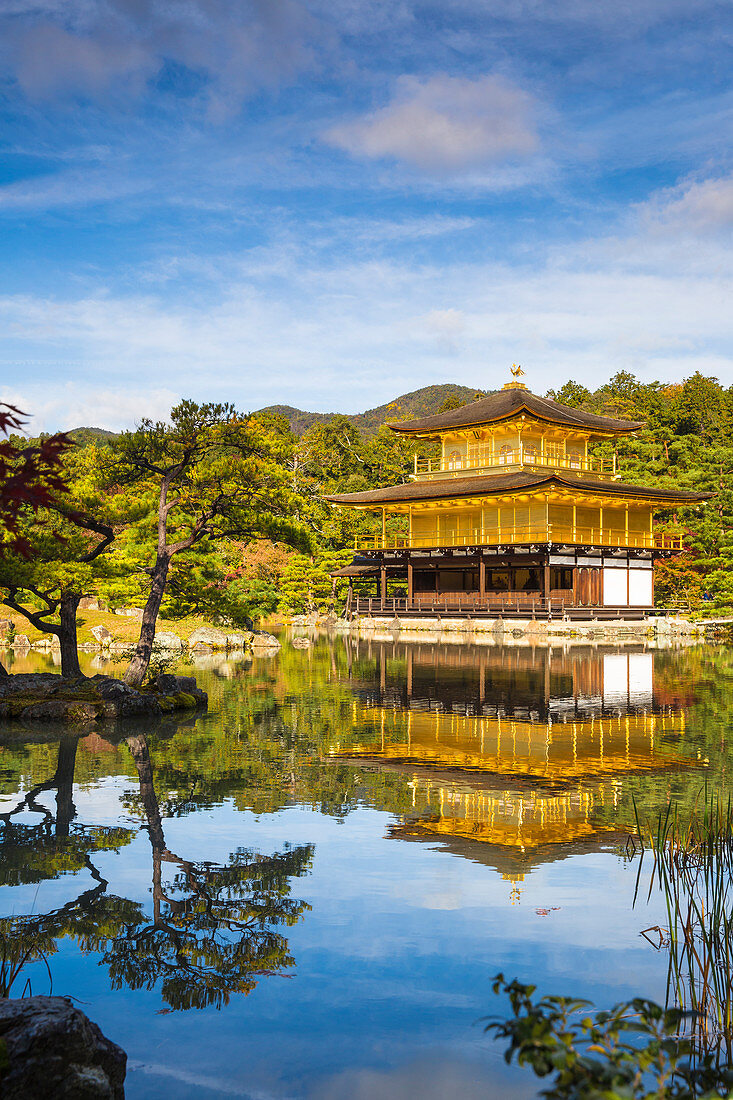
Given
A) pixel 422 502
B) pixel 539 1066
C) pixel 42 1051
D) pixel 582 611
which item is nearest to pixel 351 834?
pixel 42 1051

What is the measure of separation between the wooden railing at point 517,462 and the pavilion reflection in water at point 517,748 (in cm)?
2354

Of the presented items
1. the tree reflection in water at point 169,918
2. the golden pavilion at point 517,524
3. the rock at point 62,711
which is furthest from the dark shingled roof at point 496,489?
the tree reflection in water at point 169,918

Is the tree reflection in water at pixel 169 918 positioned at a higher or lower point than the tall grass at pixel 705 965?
lower

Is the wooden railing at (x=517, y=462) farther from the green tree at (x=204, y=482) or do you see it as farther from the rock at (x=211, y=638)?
the green tree at (x=204, y=482)

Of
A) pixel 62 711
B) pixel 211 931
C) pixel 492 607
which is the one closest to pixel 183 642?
pixel 492 607

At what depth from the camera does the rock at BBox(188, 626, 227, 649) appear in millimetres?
33094

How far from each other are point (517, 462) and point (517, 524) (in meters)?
4.10

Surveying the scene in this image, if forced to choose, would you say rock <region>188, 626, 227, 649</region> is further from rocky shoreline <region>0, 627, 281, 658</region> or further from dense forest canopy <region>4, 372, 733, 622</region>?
dense forest canopy <region>4, 372, 733, 622</region>

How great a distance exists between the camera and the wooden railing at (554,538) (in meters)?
40.5

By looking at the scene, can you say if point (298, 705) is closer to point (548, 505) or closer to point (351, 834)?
point (351, 834)

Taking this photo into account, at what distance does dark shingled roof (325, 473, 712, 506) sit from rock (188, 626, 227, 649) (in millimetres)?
14677

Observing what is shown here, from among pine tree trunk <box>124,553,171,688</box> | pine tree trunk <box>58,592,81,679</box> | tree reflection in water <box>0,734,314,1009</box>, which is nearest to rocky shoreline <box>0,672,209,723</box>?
pine tree trunk <box>58,592,81,679</box>

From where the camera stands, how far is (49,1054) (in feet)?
11.0

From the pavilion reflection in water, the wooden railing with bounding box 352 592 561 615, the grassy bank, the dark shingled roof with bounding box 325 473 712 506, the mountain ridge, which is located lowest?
the pavilion reflection in water
